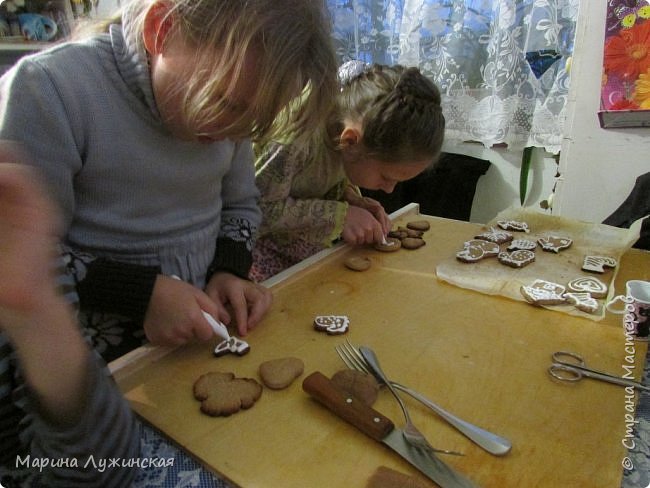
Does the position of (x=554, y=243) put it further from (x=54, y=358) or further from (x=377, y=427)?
(x=54, y=358)

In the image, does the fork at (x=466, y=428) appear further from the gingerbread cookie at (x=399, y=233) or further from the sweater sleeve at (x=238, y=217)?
the gingerbread cookie at (x=399, y=233)

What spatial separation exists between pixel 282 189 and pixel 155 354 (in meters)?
0.55

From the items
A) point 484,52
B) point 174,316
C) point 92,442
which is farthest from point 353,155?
point 484,52

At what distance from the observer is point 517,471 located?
53 cm

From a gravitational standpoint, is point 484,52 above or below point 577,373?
above

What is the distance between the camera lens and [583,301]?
2.93 feet

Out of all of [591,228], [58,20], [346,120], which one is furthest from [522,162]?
[58,20]

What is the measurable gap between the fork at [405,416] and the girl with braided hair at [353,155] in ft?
1.49

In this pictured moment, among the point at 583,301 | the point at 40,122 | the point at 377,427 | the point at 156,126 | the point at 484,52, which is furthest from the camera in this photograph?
the point at 484,52

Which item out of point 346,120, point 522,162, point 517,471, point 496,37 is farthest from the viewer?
point 522,162

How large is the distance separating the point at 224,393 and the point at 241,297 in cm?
24

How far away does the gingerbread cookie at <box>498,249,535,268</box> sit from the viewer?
1.07 meters

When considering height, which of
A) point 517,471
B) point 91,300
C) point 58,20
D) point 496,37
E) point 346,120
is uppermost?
point 58,20

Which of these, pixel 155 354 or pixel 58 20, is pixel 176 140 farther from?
pixel 58 20
